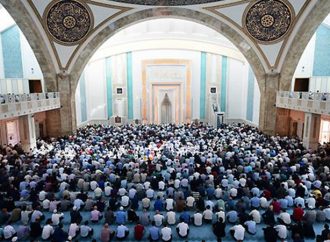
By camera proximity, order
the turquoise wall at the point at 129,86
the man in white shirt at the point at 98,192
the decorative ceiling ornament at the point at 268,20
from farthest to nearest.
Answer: the turquoise wall at the point at 129,86 → the decorative ceiling ornament at the point at 268,20 → the man in white shirt at the point at 98,192

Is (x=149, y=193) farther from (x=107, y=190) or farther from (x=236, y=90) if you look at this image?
(x=236, y=90)

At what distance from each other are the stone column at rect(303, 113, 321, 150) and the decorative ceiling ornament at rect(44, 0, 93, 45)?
981cm

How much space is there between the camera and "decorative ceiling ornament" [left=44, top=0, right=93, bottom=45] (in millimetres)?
11547

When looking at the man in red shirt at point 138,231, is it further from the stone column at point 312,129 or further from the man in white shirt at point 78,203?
the stone column at point 312,129

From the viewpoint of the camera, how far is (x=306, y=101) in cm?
962

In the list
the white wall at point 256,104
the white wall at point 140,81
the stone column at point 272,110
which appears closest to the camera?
the stone column at point 272,110

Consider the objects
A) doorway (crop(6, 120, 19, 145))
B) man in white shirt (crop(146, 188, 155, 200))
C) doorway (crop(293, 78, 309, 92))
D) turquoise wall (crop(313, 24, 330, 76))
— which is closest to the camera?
man in white shirt (crop(146, 188, 155, 200))

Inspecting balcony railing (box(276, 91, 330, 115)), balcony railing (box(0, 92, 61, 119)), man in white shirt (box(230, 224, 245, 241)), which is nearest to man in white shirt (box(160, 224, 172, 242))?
man in white shirt (box(230, 224, 245, 241))

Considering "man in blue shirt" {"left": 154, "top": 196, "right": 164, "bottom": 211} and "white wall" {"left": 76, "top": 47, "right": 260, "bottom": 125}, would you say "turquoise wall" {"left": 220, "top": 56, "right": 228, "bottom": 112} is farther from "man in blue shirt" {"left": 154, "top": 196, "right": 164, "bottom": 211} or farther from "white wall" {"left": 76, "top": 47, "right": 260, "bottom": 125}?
"man in blue shirt" {"left": 154, "top": 196, "right": 164, "bottom": 211}

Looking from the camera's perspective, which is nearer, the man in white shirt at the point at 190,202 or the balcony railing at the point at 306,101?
the man in white shirt at the point at 190,202

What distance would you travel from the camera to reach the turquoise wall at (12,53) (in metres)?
12.0

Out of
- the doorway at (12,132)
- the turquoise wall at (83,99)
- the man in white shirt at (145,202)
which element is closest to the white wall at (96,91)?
the turquoise wall at (83,99)

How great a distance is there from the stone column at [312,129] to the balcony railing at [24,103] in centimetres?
990

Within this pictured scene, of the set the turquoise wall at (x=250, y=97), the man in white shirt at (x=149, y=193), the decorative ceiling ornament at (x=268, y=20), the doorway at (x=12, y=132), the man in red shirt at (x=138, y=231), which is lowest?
the man in red shirt at (x=138, y=231)
